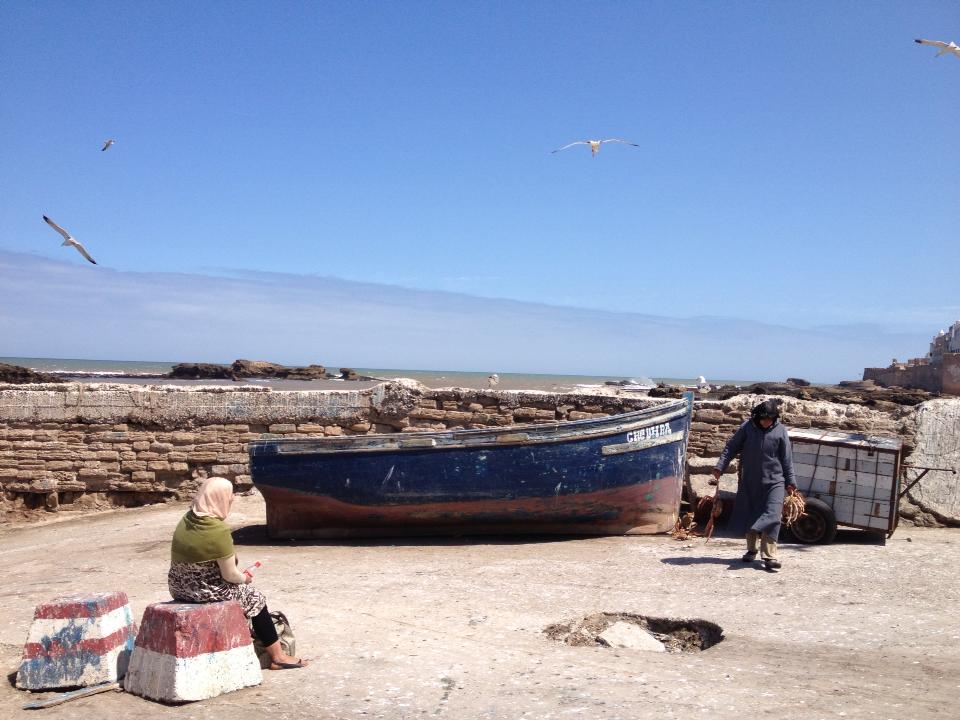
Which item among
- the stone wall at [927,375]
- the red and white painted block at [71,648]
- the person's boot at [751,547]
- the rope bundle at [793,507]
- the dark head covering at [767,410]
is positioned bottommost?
the red and white painted block at [71,648]

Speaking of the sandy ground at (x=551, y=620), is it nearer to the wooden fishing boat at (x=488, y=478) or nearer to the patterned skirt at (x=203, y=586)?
the wooden fishing boat at (x=488, y=478)

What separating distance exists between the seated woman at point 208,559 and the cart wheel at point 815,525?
4691 mm

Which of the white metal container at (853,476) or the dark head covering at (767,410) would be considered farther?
the white metal container at (853,476)

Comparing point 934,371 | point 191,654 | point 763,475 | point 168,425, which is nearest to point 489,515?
point 763,475

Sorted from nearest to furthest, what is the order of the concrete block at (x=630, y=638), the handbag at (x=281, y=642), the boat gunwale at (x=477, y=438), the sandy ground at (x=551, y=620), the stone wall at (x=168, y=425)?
the sandy ground at (x=551, y=620) < the handbag at (x=281, y=642) < the concrete block at (x=630, y=638) < the boat gunwale at (x=477, y=438) < the stone wall at (x=168, y=425)

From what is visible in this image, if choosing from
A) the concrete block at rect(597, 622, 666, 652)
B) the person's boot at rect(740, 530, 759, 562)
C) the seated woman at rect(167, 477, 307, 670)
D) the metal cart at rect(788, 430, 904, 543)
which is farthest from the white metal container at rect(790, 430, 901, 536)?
the seated woman at rect(167, 477, 307, 670)

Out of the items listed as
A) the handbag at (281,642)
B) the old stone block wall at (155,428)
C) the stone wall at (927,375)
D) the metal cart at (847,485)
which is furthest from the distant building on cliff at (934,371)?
Result: the handbag at (281,642)

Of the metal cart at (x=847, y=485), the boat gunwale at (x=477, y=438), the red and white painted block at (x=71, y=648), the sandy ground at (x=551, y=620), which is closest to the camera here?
the sandy ground at (x=551, y=620)

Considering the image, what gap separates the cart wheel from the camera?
673 cm

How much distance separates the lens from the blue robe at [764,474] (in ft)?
20.0

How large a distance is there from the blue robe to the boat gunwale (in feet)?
3.04

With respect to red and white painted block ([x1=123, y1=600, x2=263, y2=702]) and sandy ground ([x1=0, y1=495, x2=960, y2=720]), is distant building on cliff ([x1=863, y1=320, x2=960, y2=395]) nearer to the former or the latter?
sandy ground ([x1=0, y1=495, x2=960, y2=720])

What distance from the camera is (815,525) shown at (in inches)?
267

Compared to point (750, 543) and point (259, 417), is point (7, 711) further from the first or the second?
point (259, 417)
